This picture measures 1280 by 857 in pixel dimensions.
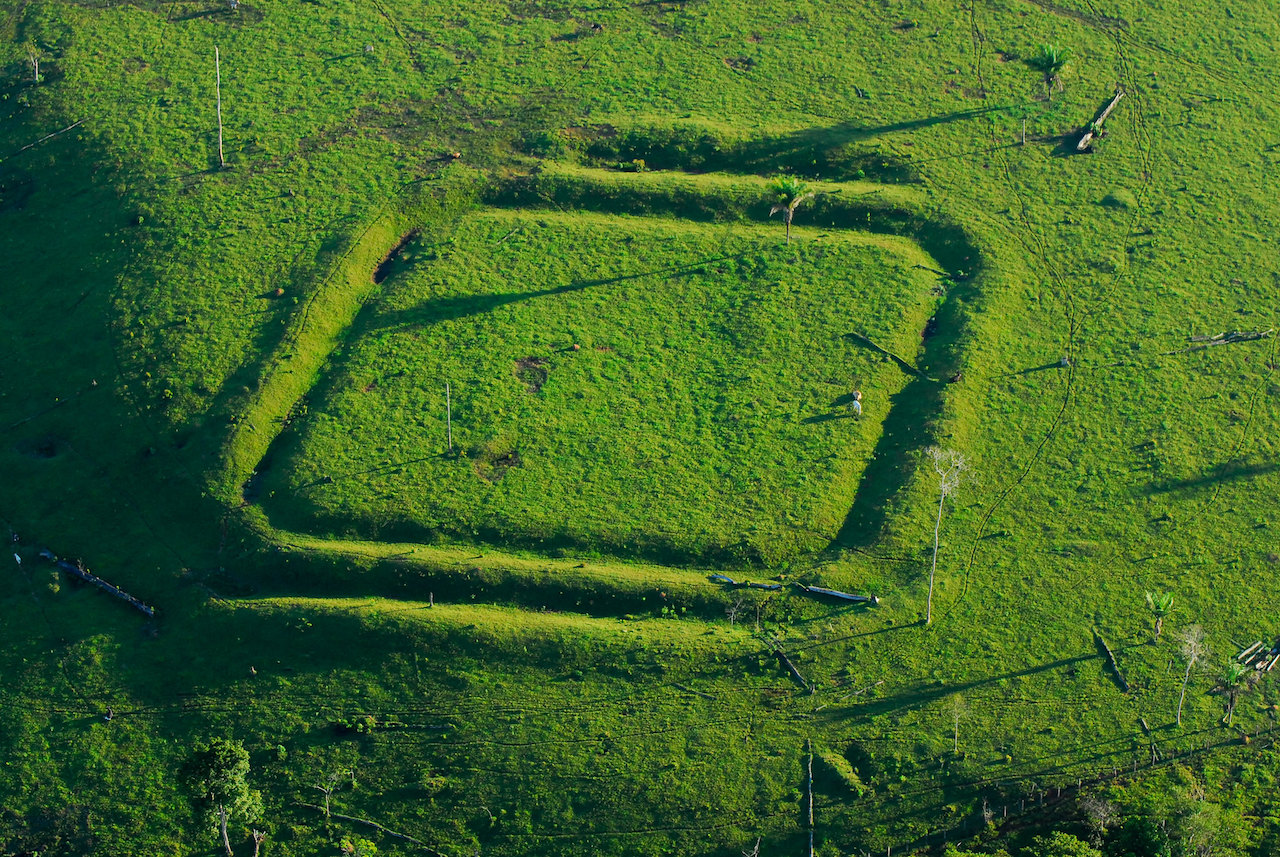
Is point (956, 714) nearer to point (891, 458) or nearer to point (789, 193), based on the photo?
point (891, 458)

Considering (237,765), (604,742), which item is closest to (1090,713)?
(604,742)

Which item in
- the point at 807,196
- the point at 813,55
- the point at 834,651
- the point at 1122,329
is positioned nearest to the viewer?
the point at 834,651

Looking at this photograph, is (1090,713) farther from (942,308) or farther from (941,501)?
(942,308)

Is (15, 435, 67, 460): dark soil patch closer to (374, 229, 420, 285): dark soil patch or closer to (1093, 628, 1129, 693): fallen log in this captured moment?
(374, 229, 420, 285): dark soil patch

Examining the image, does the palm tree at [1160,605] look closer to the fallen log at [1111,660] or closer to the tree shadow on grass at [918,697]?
the fallen log at [1111,660]

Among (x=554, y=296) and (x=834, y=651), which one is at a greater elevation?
(x=554, y=296)

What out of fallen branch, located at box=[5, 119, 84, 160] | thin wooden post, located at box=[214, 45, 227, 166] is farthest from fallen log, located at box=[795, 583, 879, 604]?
fallen branch, located at box=[5, 119, 84, 160]
